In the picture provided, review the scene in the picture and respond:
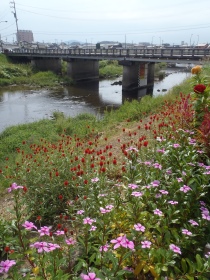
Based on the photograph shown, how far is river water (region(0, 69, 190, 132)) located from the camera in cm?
2034

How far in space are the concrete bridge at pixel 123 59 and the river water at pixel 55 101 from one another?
2.22 metres

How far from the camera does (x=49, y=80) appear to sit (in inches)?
1406

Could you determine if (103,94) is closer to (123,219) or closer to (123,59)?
(123,59)

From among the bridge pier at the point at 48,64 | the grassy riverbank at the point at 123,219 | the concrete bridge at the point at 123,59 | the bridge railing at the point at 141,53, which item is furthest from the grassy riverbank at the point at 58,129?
the bridge pier at the point at 48,64

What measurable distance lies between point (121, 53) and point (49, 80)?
10.2 metres

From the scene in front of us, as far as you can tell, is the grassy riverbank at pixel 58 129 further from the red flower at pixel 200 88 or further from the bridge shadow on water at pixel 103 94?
the bridge shadow on water at pixel 103 94

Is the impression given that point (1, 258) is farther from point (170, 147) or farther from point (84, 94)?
point (84, 94)

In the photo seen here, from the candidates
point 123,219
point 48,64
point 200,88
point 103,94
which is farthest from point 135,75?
point 123,219

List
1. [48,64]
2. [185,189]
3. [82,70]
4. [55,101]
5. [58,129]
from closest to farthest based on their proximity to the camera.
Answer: [185,189], [58,129], [55,101], [82,70], [48,64]

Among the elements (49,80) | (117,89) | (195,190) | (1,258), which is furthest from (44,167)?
(49,80)

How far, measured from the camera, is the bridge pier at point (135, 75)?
31391mm

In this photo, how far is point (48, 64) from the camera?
42.9 metres

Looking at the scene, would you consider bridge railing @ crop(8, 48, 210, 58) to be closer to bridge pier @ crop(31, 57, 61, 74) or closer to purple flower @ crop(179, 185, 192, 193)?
bridge pier @ crop(31, 57, 61, 74)

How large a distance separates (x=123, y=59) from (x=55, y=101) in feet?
36.8
